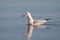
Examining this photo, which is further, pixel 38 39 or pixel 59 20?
pixel 59 20

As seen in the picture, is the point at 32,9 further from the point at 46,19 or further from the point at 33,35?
the point at 33,35

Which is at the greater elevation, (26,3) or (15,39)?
(26,3)

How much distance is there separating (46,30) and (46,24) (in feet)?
7.69

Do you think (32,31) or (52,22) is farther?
(52,22)

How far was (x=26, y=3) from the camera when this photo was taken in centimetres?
2758

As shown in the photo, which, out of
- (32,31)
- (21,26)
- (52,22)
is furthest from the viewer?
(52,22)

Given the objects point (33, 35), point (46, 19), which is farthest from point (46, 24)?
point (33, 35)

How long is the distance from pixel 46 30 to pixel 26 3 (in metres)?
8.79

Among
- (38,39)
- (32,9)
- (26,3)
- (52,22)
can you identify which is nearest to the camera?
(38,39)

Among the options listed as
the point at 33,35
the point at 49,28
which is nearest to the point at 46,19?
the point at 49,28

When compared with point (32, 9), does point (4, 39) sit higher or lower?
lower

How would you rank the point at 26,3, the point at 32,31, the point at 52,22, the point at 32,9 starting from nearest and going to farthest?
the point at 32,31, the point at 52,22, the point at 32,9, the point at 26,3

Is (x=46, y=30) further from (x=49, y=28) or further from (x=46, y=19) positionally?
(x=46, y=19)

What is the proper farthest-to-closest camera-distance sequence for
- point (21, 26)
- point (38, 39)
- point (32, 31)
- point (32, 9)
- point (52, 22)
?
point (32, 9) < point (52, 22) < point (21, 26) < point (32, 31) < point (38, 39)
